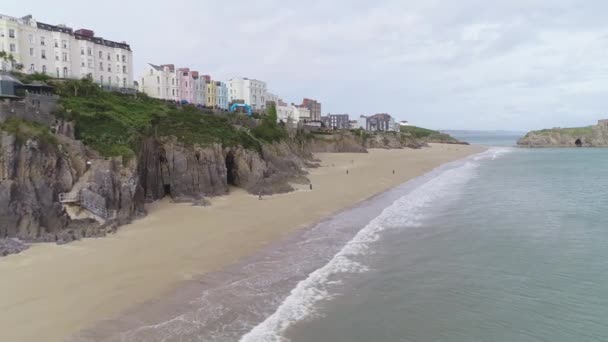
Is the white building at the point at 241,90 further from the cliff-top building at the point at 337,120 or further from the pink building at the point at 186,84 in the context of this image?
the cliff-top building at the point at 337,120

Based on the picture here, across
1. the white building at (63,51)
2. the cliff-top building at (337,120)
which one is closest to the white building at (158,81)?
the white building at (63,51)

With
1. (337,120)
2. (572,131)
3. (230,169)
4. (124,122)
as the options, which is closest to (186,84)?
(230,169)

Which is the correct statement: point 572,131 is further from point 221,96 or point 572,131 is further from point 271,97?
point 221,96

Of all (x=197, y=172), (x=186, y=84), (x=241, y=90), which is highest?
(x=241, y=90)

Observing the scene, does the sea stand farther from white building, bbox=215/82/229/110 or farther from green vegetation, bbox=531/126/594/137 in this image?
green vegetation, bbox=531/126/594/137

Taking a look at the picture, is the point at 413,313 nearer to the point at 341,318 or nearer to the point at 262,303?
the point at 341,318

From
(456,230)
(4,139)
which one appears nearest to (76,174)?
(4,139)
